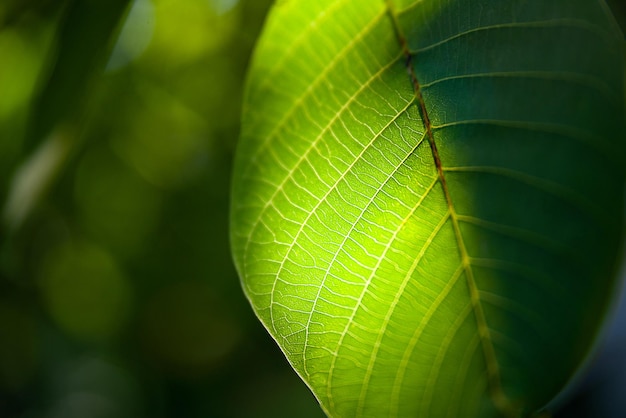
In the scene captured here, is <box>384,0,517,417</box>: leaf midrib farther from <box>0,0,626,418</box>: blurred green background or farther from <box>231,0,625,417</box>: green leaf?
<box>0,0,626,418</box>: blurred green background

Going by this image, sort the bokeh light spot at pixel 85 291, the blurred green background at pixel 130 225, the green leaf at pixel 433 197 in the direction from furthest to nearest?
the bokeh light spot at pixel 85 291, the blurred green background at pixel 130 225, the green leaf at pixel 433 197

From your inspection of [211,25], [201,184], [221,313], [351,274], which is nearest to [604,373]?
[221,313]

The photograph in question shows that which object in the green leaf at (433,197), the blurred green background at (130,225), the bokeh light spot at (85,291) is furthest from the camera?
the bokeh light spot at (85,291)

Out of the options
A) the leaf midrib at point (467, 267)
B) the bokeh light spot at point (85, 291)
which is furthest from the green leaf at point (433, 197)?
the bokeh light spot at point (85, 291)

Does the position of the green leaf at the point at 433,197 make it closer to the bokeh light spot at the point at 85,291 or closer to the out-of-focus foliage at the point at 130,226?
the out-of-focus foliage at the point at 130,226

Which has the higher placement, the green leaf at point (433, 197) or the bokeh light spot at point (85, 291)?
the green leaf at point (433, 197)

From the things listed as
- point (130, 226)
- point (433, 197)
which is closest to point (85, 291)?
point (130, 226)
